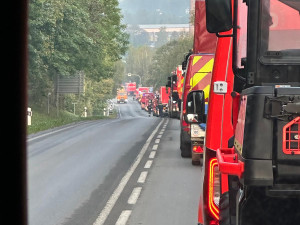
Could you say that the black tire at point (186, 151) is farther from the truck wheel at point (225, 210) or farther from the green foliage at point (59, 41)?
the green foliage at point (59, 41)

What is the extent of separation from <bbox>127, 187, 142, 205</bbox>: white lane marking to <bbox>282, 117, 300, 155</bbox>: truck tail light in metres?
7.12

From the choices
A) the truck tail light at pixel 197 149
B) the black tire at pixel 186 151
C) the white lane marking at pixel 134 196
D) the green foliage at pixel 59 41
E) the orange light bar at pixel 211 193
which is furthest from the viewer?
the green foliage at pixel 59 41

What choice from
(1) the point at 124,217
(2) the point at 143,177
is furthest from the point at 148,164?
(1) the point at 124,217

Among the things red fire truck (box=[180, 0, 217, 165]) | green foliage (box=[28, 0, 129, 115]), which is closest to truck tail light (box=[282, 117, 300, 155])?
red fire truck (box=[180, 0, 217, 165])

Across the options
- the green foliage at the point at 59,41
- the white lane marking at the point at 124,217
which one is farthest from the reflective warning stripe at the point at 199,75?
the green foliage at the point at 59,41

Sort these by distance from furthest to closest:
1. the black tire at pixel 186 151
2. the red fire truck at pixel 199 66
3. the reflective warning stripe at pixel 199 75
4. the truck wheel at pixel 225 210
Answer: the black tire at pixel 186 151
the reflective warning stripe at pixel 199 75
the red fire truck at pixel 199 66
the truck wheel at pixel 225 210

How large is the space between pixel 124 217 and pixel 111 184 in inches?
131

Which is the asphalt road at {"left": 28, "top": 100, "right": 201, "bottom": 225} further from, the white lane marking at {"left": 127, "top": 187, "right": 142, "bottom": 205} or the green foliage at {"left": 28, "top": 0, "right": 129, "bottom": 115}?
the green foliage at {"left": 28, "top": 0, "right": 129, "bottom": 115}

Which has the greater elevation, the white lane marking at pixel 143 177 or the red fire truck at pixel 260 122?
the red fire truck at pixel 260 122

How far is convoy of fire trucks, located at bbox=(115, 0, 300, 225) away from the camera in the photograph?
3215 millimetres

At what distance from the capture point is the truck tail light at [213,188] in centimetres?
496

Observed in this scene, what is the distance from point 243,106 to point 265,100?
0.22 metres

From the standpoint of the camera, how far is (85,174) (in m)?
13.7

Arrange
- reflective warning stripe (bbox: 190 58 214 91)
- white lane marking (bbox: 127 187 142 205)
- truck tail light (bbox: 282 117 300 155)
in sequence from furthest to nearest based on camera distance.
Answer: reflective warning stripe (bbox: 190 58 214 91)
white lane marking (bbox: 127 187 142 205)
truck tail light (bbox: 282 117 300 155)
